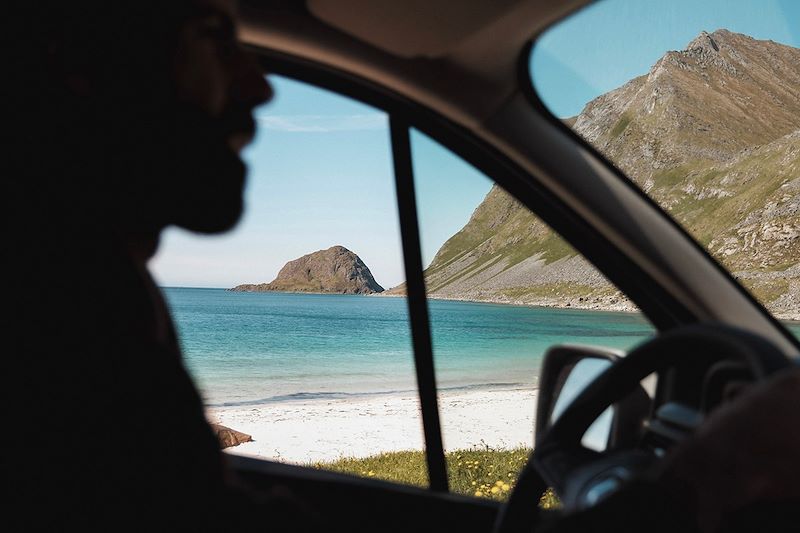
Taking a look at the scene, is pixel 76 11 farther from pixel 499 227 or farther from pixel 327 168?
pixel 327 168

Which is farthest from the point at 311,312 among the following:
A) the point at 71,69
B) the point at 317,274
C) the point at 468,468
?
the point at 71,69

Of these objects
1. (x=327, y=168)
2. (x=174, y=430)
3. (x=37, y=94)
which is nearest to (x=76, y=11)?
(x=37, y=94)

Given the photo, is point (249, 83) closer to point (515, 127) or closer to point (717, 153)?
point (515, 127)

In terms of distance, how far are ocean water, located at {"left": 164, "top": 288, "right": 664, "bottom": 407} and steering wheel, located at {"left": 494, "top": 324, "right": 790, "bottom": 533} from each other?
16.6 feet

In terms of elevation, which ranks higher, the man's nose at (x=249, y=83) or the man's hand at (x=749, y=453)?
the man's nose at (x=249, y=83)

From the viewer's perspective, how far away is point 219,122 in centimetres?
114

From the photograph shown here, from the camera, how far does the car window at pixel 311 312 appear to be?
18.5 feet

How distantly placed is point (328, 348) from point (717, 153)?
37.7 meters

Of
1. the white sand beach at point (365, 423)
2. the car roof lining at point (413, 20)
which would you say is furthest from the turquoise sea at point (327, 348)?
the car roof lining at point (413, 20)

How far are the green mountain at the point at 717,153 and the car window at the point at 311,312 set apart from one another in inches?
30.5

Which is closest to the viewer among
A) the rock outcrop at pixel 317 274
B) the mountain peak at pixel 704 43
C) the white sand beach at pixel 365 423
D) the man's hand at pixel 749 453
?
the man's hand at pixel 749 453

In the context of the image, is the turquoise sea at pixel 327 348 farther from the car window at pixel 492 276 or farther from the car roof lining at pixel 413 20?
the car roof lining at pixel 413 20

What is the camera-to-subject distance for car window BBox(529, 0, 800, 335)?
2.25m

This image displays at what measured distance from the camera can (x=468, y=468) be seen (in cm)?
597
